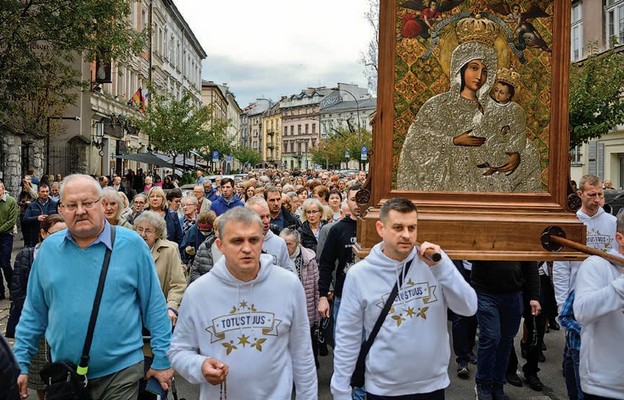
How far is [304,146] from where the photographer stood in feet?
500

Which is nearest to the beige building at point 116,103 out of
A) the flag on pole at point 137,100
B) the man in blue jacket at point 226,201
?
the flag on pole at point 137,100

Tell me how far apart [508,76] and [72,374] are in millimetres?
3056

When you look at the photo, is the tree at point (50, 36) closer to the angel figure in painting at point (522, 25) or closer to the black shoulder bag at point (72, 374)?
the black shoulder bag at point (72, 374)

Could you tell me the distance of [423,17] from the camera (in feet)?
12.8

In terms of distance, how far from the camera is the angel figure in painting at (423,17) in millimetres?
3904

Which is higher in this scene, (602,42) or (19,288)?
(602,42)

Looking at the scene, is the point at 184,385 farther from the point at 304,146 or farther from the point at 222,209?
the point at 304,146

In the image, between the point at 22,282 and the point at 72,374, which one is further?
the point at 22,282

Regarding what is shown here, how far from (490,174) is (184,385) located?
4.35 m

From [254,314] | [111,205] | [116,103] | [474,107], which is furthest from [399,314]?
[116,103]

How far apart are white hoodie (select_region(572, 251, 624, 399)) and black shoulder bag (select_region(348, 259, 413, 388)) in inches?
43.5

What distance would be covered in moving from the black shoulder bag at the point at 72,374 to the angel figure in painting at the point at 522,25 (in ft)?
9.18

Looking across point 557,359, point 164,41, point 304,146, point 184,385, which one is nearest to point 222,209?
point 184,385

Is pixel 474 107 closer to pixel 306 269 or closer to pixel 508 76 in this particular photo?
pixel 508 76
